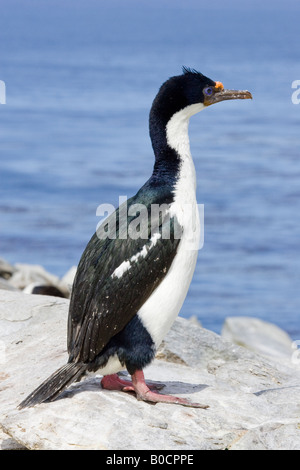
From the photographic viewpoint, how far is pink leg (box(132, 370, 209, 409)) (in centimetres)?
667

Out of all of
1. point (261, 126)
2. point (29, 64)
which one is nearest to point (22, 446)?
point (261, 126)

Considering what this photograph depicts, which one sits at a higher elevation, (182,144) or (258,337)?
(182,144)

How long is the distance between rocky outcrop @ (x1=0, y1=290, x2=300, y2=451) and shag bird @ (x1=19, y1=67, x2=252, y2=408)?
0.18 m

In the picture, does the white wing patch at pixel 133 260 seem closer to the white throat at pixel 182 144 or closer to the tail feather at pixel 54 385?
the white throat at pixel 182 144

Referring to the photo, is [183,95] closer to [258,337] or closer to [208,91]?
[208,91]

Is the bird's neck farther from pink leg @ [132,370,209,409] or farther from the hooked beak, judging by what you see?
pink leg @ [132,370,209,409]

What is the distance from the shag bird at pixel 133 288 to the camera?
6.59m

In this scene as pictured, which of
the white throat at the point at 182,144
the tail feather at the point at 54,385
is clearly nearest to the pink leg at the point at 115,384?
the tail feather at the point at 54,385

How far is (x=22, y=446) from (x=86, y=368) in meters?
0.69

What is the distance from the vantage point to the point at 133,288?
Result: 21.7 feet

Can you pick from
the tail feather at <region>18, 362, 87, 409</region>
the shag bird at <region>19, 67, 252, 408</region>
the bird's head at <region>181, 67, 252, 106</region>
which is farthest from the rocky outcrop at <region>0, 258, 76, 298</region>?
the bird's head at <region>181, 67, 252, 106</region>

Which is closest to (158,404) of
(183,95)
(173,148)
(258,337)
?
(173,148)

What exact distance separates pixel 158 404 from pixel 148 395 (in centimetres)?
10
